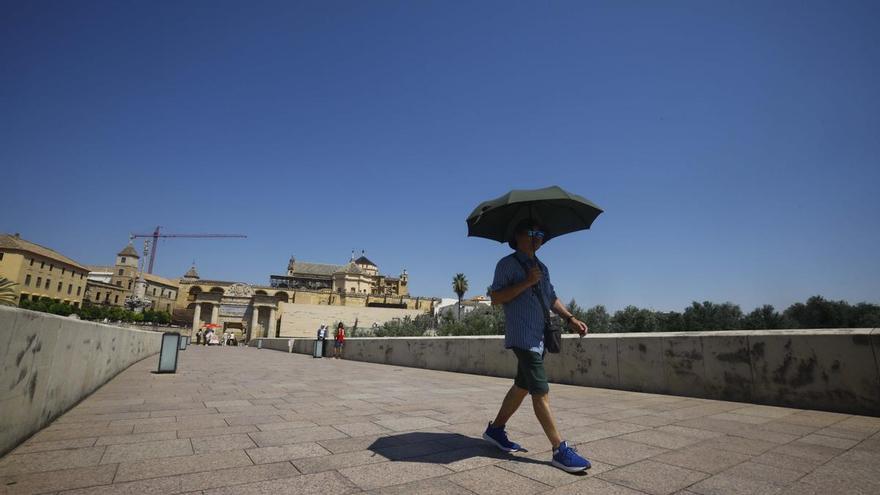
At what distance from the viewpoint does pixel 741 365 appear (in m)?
5.68

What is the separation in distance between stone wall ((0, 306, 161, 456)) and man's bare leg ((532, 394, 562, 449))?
3635 millimetres

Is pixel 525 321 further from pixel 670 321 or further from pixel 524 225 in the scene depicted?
pixel 670 321

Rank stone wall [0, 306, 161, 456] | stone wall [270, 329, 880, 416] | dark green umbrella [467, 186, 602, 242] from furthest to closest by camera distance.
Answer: stone wall [270, 329, 880, 416] → dark green umbrella [467, 186, 602, 242] → stone wall [0, 306, 161, 456]

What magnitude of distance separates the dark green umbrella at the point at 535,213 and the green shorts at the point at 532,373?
1.13 m

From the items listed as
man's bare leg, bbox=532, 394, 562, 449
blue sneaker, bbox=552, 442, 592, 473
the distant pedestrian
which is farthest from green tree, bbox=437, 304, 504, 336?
blue sneaker, bbox=552, 442, 592, 473

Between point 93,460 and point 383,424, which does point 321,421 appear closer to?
point 383,424

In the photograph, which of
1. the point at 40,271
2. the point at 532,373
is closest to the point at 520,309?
the point at 532,373

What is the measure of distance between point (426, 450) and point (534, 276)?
5.49 feet

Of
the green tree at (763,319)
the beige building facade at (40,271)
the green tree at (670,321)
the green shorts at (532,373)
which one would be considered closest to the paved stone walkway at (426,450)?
the green shorts at (532,373)

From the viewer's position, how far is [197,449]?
3338mm

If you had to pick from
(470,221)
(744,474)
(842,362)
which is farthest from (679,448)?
(842,362)

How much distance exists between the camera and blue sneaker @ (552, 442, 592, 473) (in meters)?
2.74

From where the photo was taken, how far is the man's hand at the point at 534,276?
3102mm

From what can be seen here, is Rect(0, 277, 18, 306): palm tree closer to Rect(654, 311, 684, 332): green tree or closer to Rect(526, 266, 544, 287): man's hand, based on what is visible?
Rect(526, 266, 544, 287): man's hand
